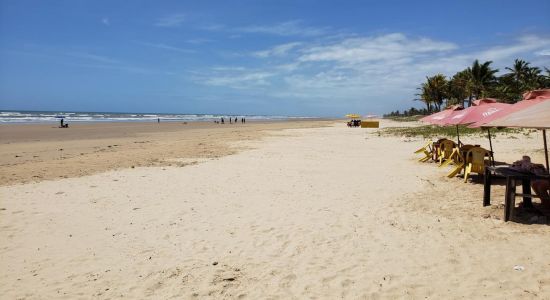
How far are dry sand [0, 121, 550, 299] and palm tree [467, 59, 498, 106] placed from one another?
52.2 meters

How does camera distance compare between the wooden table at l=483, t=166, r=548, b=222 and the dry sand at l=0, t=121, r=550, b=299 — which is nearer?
the dry sand at l=0, t=121, r=550, b=299

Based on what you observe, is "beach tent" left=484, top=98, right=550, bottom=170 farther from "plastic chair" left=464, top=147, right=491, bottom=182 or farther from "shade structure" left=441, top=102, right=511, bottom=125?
"plastic chair" left=464, top=147, right=491, bottom=182

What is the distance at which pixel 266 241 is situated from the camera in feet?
19.2

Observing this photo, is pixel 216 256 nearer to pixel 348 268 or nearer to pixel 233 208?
pixel 348 268

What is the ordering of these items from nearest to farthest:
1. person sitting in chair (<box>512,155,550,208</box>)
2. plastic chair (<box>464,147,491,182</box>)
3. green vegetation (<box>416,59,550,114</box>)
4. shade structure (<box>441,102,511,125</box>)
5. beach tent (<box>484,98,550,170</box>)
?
1. beach tent (<box>484,98,550,170</box>)
2. person sitting in chair (<box>512,155,550,208</box>)
3. shade structure (<box>441,102,511,125</box>)
4. plastic chair (<box>464,147,491,182</box>)
5. green vegetation (<box>416,59,550,114</box>)

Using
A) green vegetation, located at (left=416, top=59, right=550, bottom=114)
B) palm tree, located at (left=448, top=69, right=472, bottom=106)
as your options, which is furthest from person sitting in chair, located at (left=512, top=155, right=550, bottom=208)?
palm tree, located at (left=448, top=69, right=472, bottom=106)

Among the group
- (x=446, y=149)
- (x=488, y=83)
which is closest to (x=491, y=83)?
(x=488, y=83)

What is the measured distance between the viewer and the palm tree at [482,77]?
54406 mm

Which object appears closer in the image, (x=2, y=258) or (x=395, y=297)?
(x=395, y=297)

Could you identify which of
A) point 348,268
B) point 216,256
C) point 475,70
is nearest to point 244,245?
point 216,256

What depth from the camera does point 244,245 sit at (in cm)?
571

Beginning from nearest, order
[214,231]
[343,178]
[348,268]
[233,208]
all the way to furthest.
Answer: [348,268] < [214,231] < [233,208] < [343,178]

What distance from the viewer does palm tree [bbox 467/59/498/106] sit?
54.4m

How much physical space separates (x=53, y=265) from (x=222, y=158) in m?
10.3
